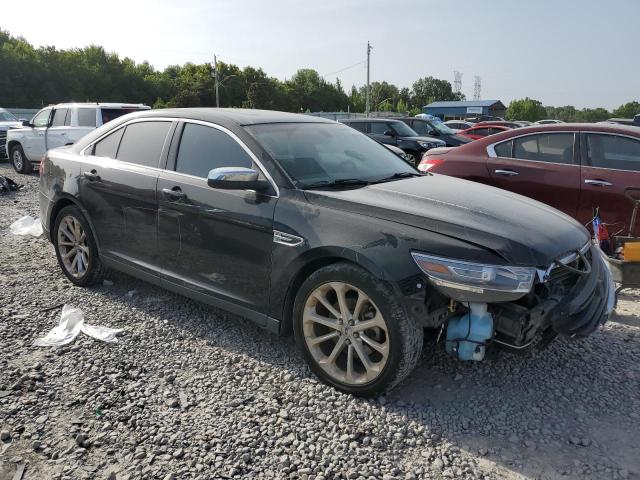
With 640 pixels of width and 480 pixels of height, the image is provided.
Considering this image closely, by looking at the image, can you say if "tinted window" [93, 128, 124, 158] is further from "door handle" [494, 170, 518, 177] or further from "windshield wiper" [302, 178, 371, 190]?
"door handle" [494, 170, 518, 177]

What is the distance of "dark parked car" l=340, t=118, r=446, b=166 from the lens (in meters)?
14.0

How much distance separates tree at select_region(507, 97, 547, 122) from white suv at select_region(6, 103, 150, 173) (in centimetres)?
9505

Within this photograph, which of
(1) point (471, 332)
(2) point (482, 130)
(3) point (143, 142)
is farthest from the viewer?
(2) point (482, 130)

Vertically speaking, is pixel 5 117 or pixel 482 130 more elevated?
pixel 5 117

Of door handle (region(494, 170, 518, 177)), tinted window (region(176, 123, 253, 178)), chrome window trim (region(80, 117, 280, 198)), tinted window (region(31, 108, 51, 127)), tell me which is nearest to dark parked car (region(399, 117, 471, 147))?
tinted window (region(31, 108, 51, 127))

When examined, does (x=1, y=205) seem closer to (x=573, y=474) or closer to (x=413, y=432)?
(x=413, y=432)

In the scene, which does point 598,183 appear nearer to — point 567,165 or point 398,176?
point 567,165

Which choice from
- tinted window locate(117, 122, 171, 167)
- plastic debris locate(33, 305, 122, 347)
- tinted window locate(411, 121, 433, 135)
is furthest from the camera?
tinted window locate(411, 121, 433, 135)

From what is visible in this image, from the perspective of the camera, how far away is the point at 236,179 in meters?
3.28

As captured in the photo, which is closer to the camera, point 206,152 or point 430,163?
point 206,152

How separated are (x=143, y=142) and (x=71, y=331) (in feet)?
5.27

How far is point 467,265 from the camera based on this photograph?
2715 mm

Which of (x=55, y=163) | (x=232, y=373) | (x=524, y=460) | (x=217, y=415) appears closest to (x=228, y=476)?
(x=217, y=415)

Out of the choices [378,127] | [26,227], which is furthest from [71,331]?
[378,127]
